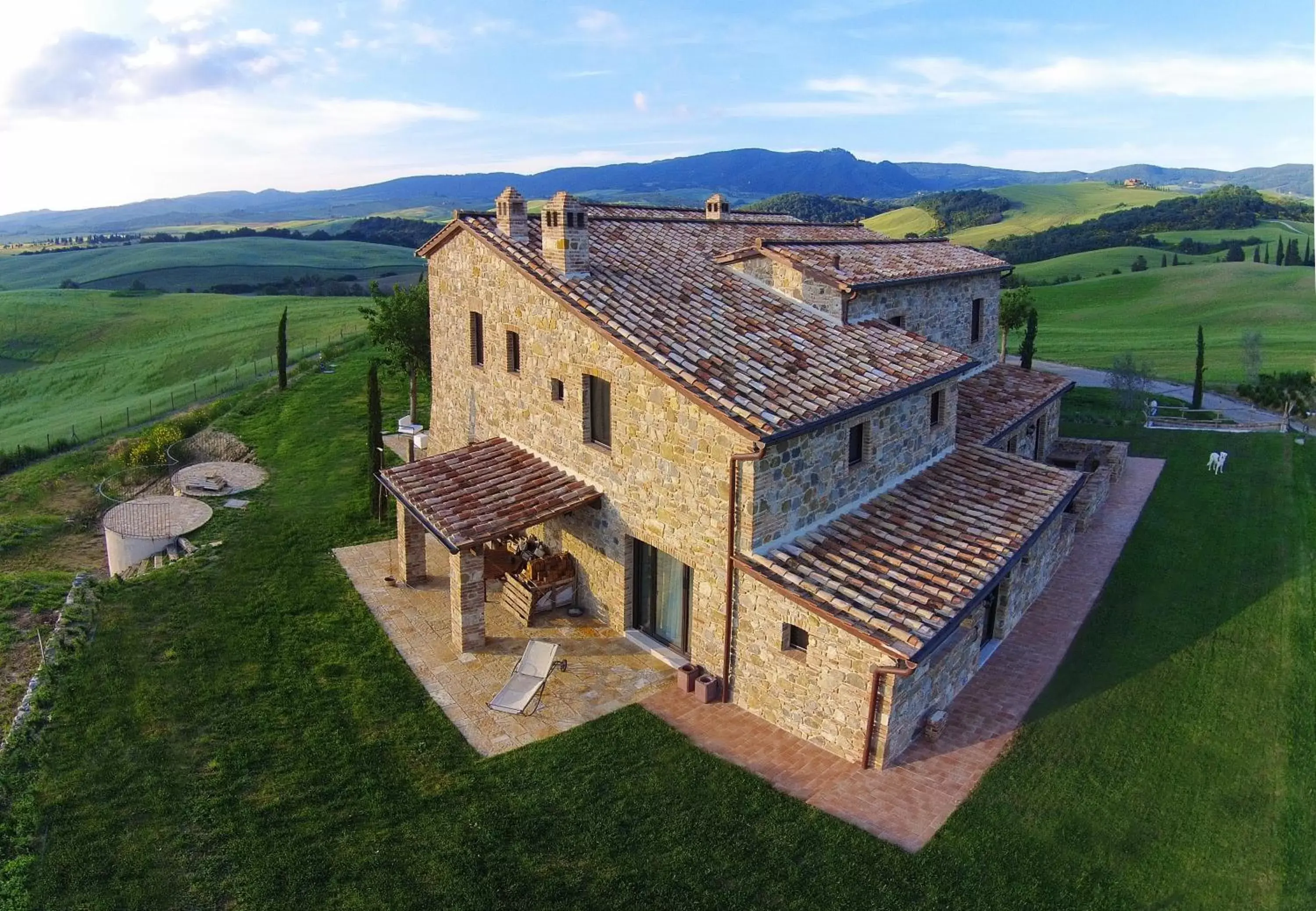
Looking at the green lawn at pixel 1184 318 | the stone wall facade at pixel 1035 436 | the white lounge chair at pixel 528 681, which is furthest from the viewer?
the green lawn at pixel 1184 318

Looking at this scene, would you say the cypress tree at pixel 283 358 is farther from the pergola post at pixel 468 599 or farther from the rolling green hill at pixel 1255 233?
the rolling green hill at pixel 1255 233

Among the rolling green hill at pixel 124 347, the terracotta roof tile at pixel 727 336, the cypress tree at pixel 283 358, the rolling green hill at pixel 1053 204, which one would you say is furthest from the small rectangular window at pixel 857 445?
the rolling green hill at pixel 1053 204

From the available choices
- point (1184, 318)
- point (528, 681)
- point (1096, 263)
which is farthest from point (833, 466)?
point (1096, 263)

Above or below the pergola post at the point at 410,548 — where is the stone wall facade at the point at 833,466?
above

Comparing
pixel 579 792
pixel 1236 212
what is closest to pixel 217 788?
pixel 579 792

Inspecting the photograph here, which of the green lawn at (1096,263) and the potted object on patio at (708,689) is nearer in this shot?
the potted object on patio at (708,689)

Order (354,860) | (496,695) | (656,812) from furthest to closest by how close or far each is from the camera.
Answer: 1. (496,695)
2. (656,812)
3. (354,860)

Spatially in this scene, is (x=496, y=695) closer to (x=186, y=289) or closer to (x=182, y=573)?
(x=182, y=573)

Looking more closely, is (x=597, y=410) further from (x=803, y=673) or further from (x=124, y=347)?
(x=124, y=347)
